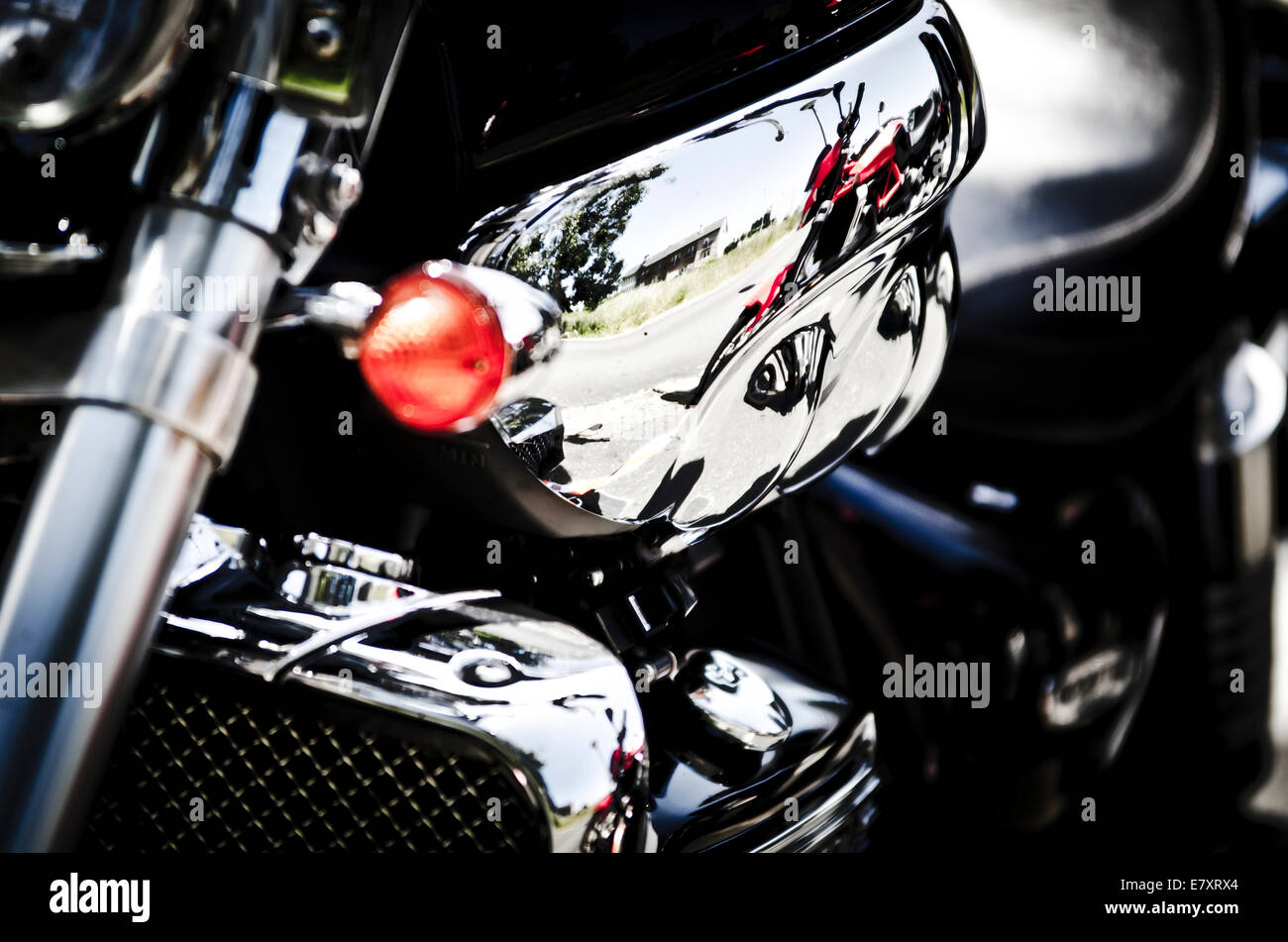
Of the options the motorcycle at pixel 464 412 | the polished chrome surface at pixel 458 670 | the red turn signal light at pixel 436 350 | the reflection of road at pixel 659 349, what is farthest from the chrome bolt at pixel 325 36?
the polished chrome surface at pixel 458 670

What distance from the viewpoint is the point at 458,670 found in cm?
76

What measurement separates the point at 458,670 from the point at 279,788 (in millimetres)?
137

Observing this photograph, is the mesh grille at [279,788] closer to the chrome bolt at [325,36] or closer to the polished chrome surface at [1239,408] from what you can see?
the chrome bolt at [325,36]

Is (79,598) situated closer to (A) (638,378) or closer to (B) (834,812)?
(A) (638,378)

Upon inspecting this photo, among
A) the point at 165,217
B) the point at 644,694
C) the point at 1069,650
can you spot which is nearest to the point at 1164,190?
the point at 1069,650

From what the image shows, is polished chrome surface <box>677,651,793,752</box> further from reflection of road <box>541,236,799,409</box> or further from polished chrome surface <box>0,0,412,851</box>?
polished chrome surface <box>0,0,412,851</box>

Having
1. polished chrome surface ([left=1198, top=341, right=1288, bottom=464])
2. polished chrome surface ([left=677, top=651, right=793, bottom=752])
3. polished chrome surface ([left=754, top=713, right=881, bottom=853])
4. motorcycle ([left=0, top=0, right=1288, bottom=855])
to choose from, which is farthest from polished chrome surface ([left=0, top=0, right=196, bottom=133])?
polished chrome surface ([left=1198, top=341, right=1288, bottom=464])

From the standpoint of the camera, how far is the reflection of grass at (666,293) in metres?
0.76

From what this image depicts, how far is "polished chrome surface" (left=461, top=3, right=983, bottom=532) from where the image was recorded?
77 centimetres

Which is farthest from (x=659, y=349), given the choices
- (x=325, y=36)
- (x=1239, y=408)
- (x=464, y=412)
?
(x=1239, y=408)

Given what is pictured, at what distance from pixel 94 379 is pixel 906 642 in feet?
3.12
